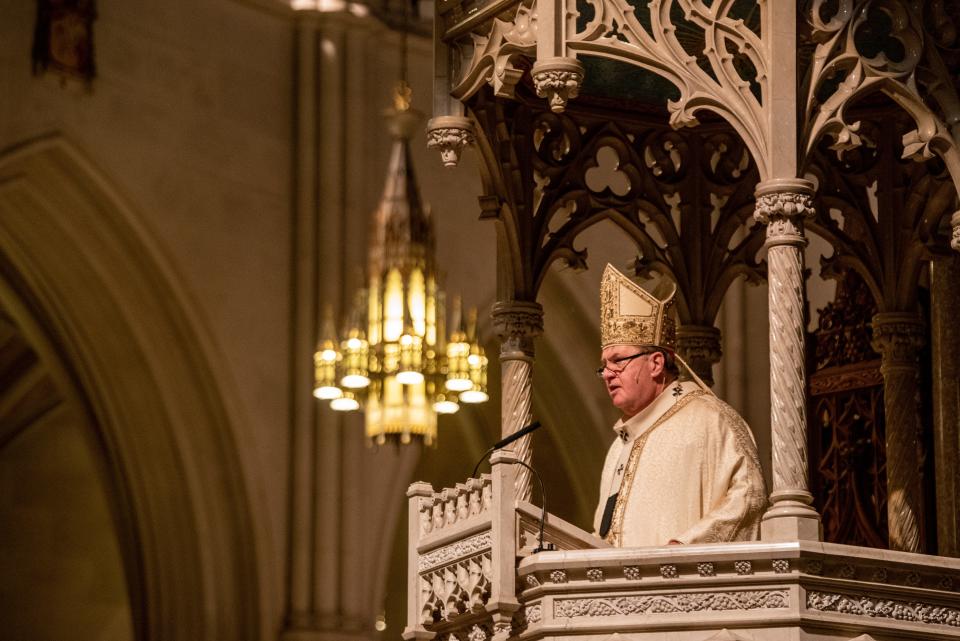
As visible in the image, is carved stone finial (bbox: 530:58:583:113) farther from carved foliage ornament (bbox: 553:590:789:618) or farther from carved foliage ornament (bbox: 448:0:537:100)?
carved foliage ornament (bbox: 553:590:789:618)

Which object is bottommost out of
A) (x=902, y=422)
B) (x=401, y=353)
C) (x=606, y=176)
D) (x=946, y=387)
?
(x=902, y=422)

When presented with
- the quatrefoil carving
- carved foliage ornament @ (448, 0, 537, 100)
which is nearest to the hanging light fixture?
the quatrefoil carving

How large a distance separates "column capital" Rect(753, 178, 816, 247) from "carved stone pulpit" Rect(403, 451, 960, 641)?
1.33 metres

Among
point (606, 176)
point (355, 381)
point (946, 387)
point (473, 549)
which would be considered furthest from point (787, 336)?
point (606, 176)

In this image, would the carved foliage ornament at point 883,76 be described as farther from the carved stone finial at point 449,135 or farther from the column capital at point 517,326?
the column capital at point 517,326

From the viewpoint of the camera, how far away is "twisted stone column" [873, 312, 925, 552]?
10.4m

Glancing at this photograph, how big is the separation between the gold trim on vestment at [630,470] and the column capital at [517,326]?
155cm

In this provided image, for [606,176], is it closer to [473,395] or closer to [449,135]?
[473,395]

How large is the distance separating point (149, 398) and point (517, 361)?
8190 mm

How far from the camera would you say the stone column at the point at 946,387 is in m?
10.9

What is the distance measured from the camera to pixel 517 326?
1055 centimetres

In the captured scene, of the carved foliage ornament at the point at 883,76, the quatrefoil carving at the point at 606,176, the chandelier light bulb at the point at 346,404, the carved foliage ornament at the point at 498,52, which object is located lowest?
the carved foliage ornament at the point at 883,76

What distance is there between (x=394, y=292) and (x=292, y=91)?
3011 mm

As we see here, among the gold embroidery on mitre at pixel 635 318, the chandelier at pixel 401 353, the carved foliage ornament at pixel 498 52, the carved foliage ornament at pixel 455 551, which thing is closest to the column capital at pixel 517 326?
the carved foliage ornament at pixel 498 52
